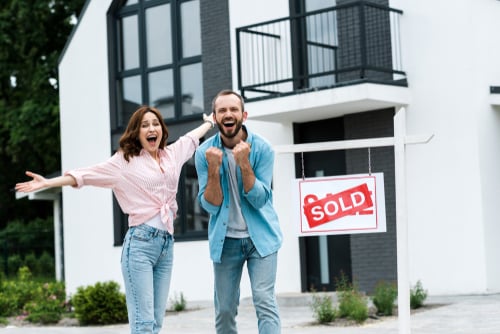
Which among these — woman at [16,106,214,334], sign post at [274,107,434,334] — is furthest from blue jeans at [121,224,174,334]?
sign post at [274,107,434,334]

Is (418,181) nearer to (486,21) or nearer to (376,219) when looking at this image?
(486,21)

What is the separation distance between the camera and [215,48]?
17.9 metres

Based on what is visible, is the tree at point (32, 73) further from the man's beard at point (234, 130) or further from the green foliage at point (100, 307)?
the man's beard at point (234, 130)

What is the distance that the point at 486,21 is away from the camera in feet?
47.8

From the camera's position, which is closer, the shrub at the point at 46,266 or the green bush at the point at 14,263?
the green bush at the point at 14,263

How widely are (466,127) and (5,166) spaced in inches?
889

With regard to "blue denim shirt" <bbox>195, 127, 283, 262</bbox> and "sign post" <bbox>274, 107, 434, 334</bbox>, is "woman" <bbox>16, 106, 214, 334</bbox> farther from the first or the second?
"sign post" <bbox>274, 107, 434, 334</bbox>

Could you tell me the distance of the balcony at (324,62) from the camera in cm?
1456

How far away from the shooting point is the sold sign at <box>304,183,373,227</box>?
6996 mm

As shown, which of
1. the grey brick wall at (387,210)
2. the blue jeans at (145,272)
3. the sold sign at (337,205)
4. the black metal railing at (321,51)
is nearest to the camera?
the blue jeans at (145,272)

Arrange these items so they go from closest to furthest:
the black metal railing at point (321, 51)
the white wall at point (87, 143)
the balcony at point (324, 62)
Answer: the balcony at point (324, 62) < the black metal railing at point (321, 51) < the white wall at point (87, 143)

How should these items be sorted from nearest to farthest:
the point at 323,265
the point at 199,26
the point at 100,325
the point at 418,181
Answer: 1. the point at 100,325
2. the point at 418,181
3. the point at 323,265
4. the point at 199,26

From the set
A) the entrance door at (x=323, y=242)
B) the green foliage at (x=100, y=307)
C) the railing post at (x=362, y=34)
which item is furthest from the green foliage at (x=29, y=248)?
the railing post at (x=362, y=34)

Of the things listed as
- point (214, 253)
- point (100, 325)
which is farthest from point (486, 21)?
point (214, 253)
